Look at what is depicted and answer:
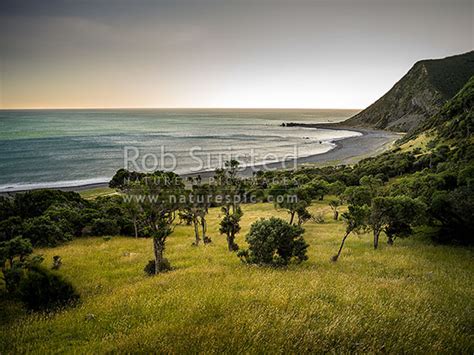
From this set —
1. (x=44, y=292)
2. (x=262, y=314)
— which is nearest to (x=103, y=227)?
(x=44, y=292)

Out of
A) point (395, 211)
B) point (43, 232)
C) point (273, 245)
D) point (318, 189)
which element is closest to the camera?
point (273, 245)

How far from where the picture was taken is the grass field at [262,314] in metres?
8.52

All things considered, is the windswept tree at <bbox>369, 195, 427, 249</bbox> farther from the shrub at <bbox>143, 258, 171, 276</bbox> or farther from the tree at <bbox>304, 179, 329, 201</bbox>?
the tree at <bbox>304, 179, 329, 201</bbox>

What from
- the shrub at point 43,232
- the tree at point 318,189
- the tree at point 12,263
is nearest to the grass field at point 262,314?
the tree at point 12,263

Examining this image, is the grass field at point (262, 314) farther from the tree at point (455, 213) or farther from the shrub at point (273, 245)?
the tree at point (455, 213)

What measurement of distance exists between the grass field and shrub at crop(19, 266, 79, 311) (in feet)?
2.12

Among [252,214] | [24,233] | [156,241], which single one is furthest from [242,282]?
[252,214]

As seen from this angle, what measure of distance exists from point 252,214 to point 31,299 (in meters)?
43.3

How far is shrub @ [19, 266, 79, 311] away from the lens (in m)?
12.8

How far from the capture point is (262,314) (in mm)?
9984

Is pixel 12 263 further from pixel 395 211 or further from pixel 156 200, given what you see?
pixel 395 211

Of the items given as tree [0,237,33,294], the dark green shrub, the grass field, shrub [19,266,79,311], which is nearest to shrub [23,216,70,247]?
the dark green shrub

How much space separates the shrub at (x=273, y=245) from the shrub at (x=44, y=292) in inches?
444

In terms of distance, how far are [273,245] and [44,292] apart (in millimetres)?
13333
